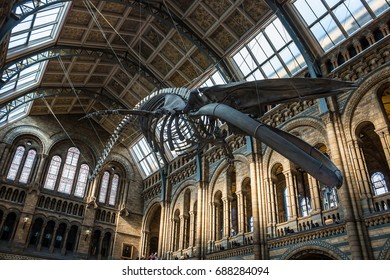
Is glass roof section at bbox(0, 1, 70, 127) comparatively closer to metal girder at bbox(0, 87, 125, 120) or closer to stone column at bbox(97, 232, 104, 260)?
metal girder at bbox(0, 87, 125, 120)

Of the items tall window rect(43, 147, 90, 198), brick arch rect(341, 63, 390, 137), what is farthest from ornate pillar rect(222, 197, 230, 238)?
tall window rect(43, 147, 90, 198)

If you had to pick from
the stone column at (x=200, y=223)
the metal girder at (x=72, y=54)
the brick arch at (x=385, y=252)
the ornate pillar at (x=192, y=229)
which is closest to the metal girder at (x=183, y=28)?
the metal girder at (x=72, y=54)

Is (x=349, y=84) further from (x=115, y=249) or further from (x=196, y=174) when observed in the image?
(x=115, y=249)

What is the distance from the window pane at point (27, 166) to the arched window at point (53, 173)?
1.34 m

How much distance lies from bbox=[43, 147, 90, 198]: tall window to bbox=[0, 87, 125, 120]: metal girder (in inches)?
199

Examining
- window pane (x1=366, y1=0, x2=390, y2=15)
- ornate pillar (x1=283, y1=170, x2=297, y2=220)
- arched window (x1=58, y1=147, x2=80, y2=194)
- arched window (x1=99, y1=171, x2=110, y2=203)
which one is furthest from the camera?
arched window (x1=99, y1=171, x2=110, y2=203)

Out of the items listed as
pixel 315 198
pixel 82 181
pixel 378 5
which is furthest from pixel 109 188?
pixel 378 5

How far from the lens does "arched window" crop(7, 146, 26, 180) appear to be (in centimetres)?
2162

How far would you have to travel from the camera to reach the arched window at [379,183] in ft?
58.5

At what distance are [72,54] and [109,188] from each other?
11.9 m

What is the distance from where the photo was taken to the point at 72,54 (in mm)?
18234

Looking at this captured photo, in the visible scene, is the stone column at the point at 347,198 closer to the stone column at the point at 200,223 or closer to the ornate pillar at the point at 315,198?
the ornate pillar at the point at 315,198

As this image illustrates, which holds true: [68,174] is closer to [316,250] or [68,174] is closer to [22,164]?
[22,164]

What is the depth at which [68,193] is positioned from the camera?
76.9 feet
